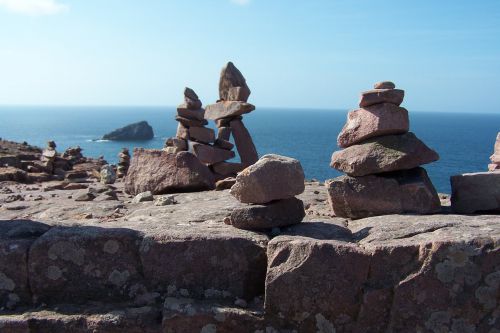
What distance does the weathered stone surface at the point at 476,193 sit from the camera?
751cm

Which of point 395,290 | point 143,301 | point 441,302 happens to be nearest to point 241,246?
point 143,301

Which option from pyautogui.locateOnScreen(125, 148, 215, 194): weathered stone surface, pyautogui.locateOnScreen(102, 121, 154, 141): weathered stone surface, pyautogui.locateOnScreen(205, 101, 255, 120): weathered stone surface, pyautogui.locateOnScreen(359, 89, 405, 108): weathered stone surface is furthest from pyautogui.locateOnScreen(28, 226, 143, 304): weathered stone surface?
pyautogui.locateOnScreen(102, 121, 154, 141): weathered stone surface

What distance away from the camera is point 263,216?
6.71 metres

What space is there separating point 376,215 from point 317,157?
7468 centimetres

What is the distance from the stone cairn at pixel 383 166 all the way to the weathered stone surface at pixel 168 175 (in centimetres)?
415

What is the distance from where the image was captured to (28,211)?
9594 millimetres

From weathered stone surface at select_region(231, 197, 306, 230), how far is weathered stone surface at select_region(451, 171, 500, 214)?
2.46m

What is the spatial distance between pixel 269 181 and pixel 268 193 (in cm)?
14

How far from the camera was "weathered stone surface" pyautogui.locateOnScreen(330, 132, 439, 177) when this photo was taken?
7898mm

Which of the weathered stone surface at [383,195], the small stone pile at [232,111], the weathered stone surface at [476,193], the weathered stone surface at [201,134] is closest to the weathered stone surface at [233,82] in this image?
the small stone pile at [232,111]

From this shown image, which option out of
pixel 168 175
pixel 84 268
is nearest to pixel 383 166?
pixel 84 268

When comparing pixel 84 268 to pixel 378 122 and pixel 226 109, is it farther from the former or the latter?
pixel 226 109

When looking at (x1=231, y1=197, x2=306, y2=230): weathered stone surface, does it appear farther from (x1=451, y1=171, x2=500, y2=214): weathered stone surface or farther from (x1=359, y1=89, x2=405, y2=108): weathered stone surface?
(x1=451, y1=171, x2=500, y2=214): weathered stone surface

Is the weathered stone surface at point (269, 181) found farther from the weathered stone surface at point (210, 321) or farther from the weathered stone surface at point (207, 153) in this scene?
the weathered stone surface at point (207, 153)
